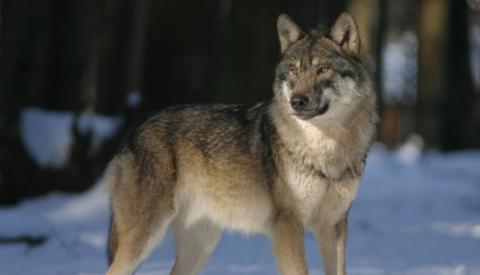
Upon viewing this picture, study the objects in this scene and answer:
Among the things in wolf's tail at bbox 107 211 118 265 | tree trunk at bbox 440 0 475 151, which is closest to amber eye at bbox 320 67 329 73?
wolf's tail at bbox 107 211 118 265

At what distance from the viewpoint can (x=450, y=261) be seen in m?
5.58

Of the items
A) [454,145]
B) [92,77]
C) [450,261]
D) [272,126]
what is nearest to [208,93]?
[272,126]

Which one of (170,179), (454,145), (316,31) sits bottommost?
(454,145)

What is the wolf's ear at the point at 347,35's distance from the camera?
390 centimetres

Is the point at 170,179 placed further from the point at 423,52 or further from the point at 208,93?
the point at 423,52

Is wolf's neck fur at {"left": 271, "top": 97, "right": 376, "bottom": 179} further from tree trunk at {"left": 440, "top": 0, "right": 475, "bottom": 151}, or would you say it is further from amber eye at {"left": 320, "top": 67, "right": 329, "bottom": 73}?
tree trunk at {"left": 440, "top": 0, "right": 475, "bottom": 151}

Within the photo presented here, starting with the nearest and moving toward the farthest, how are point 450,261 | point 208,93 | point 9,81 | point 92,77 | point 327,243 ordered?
point 327,243 < point 450,261 < point 208,93 < point 9,81 < point 92,77

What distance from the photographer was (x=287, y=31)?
421cm

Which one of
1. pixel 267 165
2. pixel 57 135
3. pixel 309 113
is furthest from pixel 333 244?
pixel 57 135

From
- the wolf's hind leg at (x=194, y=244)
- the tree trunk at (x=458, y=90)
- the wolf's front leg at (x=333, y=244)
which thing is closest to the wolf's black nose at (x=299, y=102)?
the wolf's front leg at (x=333, y=244)

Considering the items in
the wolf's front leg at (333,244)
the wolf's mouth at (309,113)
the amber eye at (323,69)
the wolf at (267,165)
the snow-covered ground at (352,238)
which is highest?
the amber eye at (323,69)

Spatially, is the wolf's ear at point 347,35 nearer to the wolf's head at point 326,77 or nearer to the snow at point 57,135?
the wolf's head at point 326,77

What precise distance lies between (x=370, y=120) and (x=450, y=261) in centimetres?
240

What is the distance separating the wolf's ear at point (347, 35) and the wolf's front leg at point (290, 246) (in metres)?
1.31
